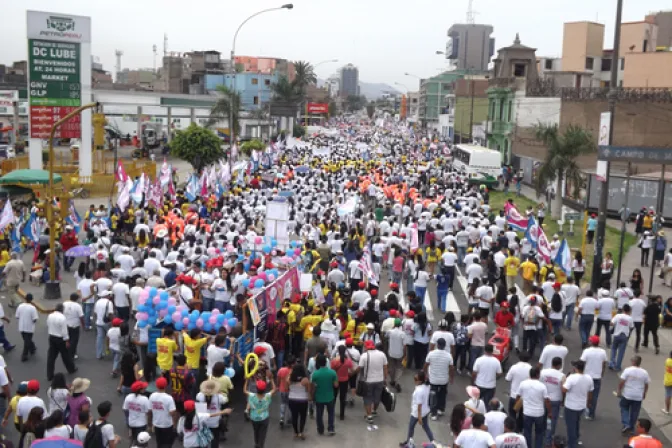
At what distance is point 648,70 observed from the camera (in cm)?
4506

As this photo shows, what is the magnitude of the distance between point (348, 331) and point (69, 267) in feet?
37.6

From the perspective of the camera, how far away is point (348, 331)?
10.8 m

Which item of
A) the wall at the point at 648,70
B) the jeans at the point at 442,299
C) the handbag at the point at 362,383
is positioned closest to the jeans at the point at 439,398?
the handbag at the point at 362,383

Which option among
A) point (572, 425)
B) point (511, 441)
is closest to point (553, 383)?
point (572, 425)

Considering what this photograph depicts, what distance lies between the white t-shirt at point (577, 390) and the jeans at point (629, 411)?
117 centimetres

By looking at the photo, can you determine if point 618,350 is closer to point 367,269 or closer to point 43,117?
point 367,269

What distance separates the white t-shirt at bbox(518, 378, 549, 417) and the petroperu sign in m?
31.9

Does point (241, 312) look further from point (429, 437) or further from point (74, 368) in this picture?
point (429, 437)

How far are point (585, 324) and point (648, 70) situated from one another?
3741cm

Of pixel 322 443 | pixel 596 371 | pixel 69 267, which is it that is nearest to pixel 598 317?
pixel 596 371

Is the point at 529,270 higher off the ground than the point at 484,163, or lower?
lower

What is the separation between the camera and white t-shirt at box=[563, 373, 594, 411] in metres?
8.86

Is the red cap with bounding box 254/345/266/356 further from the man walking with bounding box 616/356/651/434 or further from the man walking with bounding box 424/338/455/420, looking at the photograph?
the man walking with bounding box 616/356/651/434

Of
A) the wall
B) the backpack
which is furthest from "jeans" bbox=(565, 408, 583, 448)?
the wall
